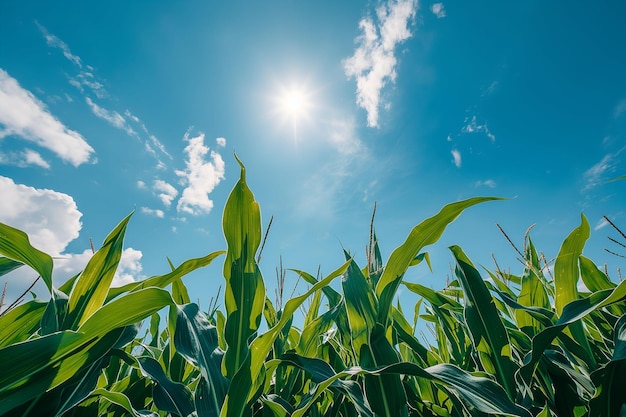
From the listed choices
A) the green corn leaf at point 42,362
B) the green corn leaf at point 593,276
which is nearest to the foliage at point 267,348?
the green corn leaf at point 42,362

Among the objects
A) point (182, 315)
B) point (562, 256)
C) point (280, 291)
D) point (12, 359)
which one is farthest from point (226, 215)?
point (562, 256)

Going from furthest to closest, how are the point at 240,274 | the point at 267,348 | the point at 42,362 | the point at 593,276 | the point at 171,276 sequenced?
the point at 593,276
the point at 171,276
the point at 240,274
the point at 267,348
the point at 42,362

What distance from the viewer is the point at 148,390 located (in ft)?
3.48

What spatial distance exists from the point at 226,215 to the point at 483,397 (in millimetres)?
678

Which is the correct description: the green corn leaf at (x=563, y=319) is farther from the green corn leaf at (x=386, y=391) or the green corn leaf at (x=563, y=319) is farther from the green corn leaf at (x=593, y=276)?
the green corn leaf at (x=593, y=276)

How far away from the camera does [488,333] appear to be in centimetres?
86

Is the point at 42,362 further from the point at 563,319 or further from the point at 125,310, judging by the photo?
the point at 563,319

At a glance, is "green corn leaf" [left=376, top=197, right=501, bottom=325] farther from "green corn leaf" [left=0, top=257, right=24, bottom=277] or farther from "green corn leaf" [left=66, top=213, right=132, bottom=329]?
"green corn leaf" [left=0, top=257, right=24, bottom=277]

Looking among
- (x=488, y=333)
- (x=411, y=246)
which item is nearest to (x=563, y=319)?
(x=488, y=333)

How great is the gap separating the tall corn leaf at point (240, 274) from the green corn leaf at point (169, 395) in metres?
0.11

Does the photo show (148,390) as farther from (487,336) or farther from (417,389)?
(487,336)

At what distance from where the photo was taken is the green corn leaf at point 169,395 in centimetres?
75

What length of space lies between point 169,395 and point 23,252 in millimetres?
507

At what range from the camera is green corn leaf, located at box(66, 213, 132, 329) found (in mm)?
832
